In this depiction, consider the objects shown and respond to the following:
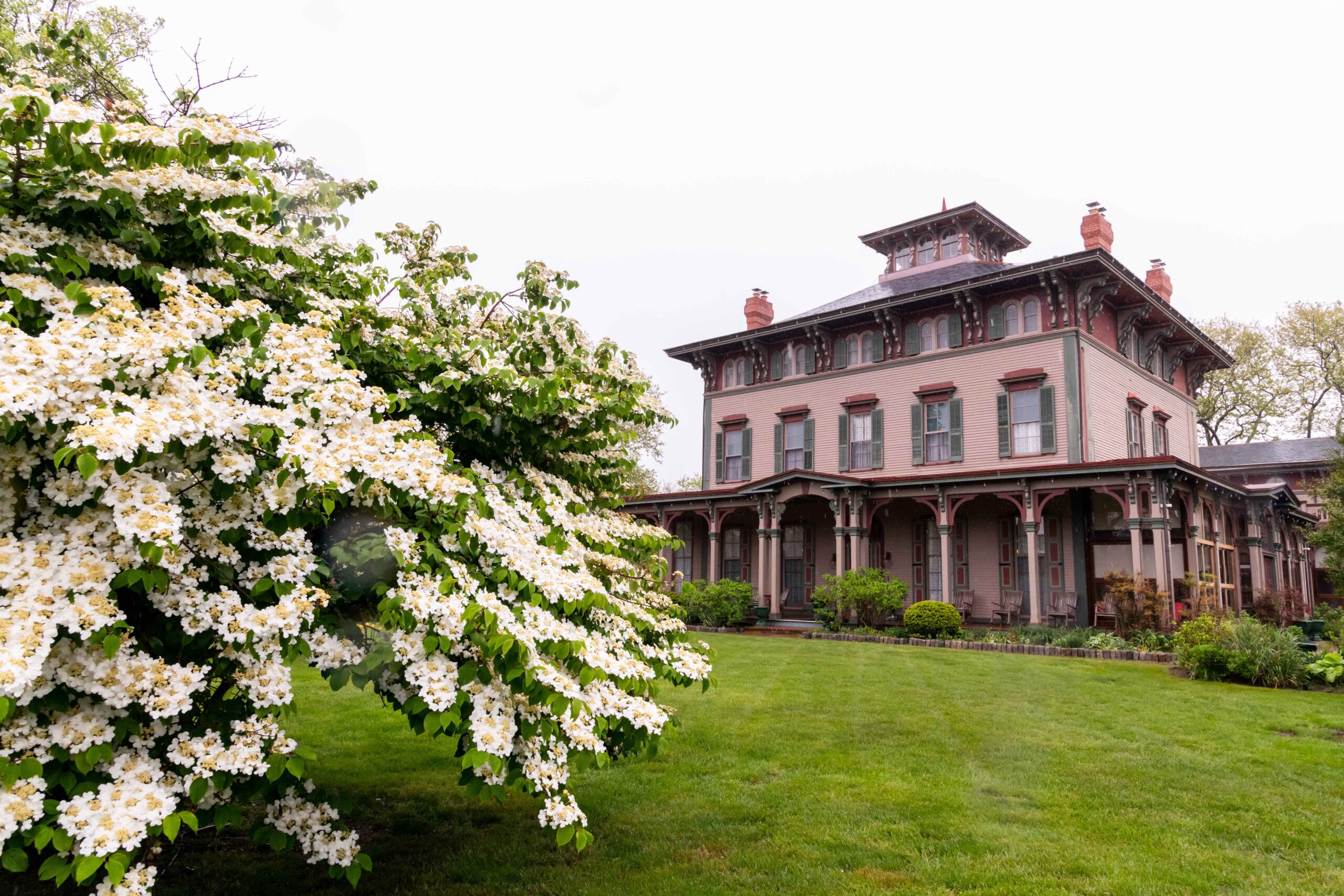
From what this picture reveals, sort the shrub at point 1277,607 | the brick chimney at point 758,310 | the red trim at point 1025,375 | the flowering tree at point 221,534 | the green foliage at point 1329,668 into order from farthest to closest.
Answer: the brick chimney at point 758,310
the red trim at point 1025,375
the shrub at point 1277,607
the green foliage at point 1329,668
the flowering tree at point 221,534

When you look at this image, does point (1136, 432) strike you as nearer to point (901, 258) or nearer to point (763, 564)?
point (901, 258)

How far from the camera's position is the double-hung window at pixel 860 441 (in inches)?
874

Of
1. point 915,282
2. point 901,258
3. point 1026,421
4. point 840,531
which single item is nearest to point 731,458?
point 840,531

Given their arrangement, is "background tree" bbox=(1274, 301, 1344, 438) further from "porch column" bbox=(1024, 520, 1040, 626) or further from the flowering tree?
the flowering tree

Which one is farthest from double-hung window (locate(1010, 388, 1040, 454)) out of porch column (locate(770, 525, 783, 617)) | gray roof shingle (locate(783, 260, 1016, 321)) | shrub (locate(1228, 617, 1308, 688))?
shrub (locate(1228, 617, 1308, 688))

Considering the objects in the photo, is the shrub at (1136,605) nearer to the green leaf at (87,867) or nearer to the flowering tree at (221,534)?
the flowering tree at (221,534)

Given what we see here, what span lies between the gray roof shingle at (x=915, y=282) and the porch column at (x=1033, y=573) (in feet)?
23.4

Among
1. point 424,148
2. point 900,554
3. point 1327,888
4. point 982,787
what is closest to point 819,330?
point 900,554

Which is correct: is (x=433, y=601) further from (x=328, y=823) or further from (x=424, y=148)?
(x=424, y=148)

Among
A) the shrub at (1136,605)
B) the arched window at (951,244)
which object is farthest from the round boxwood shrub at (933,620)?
the arched window at (951,244)

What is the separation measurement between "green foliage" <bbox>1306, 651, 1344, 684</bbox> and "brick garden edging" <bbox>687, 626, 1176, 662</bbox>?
2443 mm

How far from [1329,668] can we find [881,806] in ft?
30.3

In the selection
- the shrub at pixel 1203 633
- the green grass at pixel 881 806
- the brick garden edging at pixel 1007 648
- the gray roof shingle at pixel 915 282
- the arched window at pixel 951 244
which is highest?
the arched window at pixel 951 244

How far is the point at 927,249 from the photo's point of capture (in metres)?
24.8
